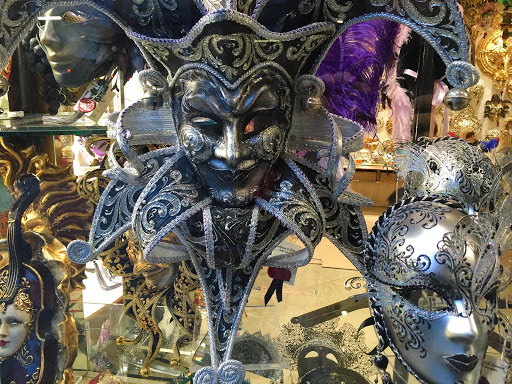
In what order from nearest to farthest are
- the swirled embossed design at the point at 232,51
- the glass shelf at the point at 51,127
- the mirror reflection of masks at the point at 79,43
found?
1. the swirled embossed design at the point at 232,51
2. the mirror reflection of masks at the point at 79,43
3. the glass shelf at the point at 51,127

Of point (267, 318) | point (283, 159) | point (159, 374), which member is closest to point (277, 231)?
point (283, 159)

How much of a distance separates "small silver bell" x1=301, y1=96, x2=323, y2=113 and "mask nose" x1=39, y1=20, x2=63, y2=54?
0.46 m

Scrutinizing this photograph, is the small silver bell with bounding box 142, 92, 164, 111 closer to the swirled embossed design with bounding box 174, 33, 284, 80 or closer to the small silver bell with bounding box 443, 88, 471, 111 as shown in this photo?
the swirled embossed design with bounding box 174, 33, 284, 80

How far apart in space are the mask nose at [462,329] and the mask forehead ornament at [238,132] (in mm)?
161

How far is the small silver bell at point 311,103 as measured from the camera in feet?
2.00

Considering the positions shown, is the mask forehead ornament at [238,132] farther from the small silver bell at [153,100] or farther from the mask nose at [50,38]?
the mask nose at [50,38]

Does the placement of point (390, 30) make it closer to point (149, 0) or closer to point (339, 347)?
point (149, 0)

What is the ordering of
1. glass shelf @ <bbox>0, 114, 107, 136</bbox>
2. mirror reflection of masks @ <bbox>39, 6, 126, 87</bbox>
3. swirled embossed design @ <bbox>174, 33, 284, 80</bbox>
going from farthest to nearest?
glass shelf @ <bbox>0, 114, 107, 136</bbox>
mirror reflection of masks @ <bbox>39, 6, 126, 87</bbox>
swirled embossed design @ <bbox>174, 33, 284, 80</bbox>

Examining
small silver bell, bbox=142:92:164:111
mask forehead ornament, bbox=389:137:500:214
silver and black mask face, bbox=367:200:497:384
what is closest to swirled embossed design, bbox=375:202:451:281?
silver and black mask face, bbox=367:200:497:384

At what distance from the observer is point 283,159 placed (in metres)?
0.64

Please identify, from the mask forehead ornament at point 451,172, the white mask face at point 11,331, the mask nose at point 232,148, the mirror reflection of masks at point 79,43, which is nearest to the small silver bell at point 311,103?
the mask nose at point 232,148

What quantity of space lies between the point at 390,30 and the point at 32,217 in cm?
74

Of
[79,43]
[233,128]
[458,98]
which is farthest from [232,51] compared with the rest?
[79,43]

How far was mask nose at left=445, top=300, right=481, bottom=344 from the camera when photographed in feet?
1.88
